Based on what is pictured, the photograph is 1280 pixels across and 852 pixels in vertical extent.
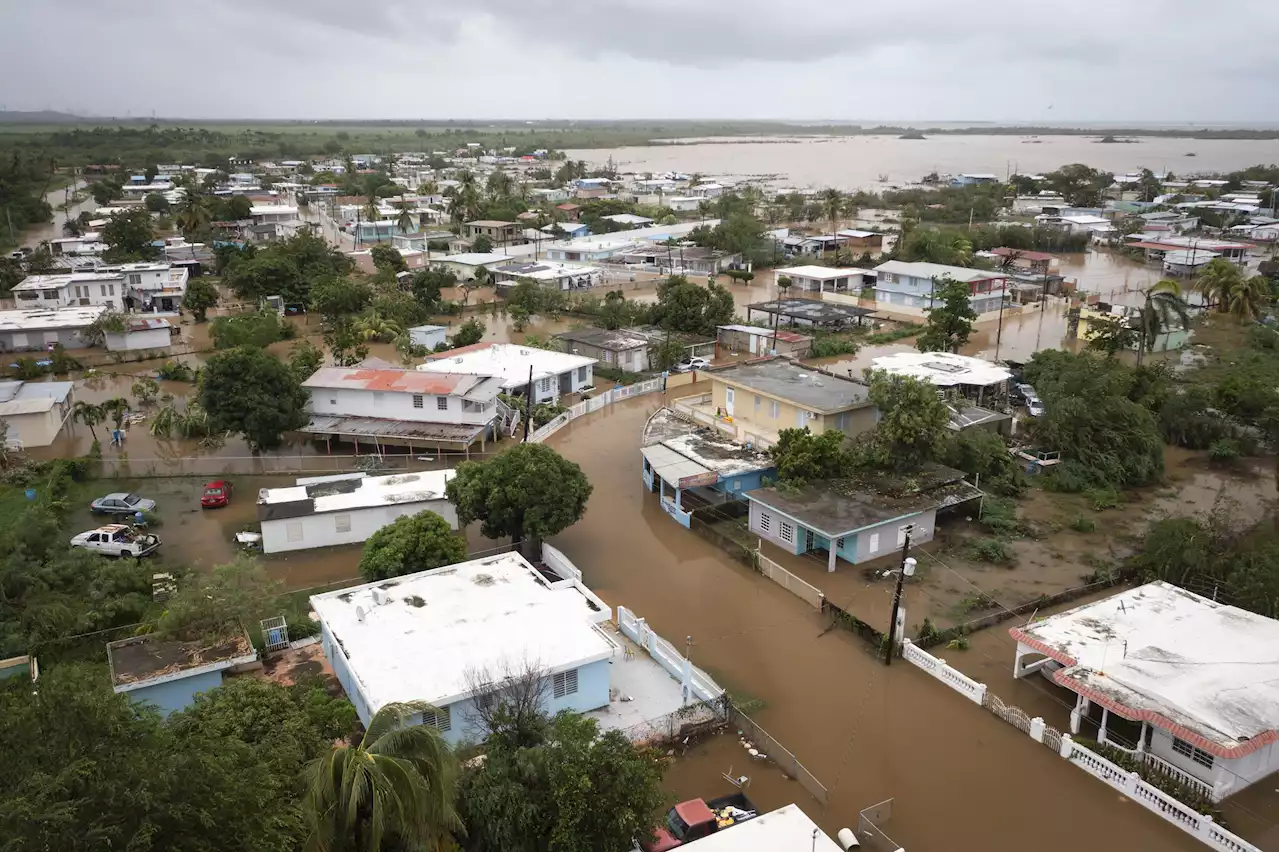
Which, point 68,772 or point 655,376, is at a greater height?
point 68,772

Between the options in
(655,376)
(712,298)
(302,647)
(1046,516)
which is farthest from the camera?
(712,298)

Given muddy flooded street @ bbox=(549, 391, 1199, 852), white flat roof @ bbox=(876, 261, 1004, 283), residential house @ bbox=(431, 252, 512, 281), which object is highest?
white flat roof @ bbox=(876, 261, 1004, 283)

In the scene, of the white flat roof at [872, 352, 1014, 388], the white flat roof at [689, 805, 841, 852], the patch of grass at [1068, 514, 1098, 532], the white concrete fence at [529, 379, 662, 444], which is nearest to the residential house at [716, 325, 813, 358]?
the white flat roof at [872, 352, 1014, 388]

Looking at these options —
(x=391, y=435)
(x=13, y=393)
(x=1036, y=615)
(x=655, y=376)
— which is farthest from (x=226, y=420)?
(x=1036, y=615)

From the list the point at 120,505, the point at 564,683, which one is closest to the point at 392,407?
the point at 120,505

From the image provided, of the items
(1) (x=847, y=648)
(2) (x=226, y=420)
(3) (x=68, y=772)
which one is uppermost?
(3) (x=68, y=772)

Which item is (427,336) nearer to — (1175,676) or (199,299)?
(199,299)

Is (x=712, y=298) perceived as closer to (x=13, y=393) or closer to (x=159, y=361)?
(x=159, y=361)

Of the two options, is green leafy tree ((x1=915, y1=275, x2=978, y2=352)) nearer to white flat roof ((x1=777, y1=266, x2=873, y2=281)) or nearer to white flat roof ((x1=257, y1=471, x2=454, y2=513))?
white flat roof ((x1=777, y1=266, x2=873, y2=281))
